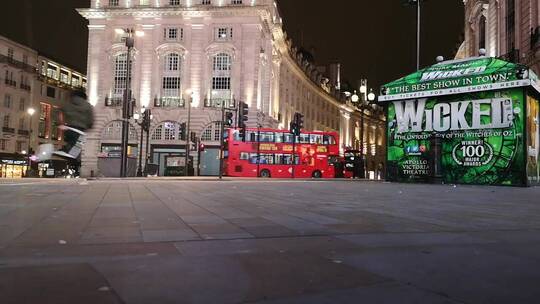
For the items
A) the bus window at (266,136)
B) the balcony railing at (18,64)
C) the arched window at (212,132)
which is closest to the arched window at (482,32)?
the bus window at (266,136)

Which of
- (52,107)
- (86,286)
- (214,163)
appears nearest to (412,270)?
(86,286)

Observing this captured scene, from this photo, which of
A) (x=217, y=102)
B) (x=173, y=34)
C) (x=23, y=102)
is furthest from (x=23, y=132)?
(x=217, y=102)

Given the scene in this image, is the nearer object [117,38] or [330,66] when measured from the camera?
[117,38]

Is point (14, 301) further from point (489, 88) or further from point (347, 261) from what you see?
point (489, 88)

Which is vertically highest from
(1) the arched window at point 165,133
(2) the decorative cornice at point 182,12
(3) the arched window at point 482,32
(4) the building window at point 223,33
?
(2) the decorative cornice at point 182,12

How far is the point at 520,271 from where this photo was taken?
4.30m

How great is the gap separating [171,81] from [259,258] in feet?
197

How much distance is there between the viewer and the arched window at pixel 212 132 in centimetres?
6038

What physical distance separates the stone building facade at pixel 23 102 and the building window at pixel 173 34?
1297cm

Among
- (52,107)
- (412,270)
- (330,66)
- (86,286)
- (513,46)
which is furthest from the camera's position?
(330,66)

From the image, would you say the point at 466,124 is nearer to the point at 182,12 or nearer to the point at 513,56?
the point at 513,56

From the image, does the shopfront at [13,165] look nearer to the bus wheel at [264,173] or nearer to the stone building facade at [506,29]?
the bus wheel at [264,173]

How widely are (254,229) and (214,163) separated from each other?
2052 inches

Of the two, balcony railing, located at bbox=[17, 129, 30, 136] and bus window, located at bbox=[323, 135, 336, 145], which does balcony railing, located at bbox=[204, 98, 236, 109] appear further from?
balcony railing, located at bbox=[17, 129, 30, 136]
